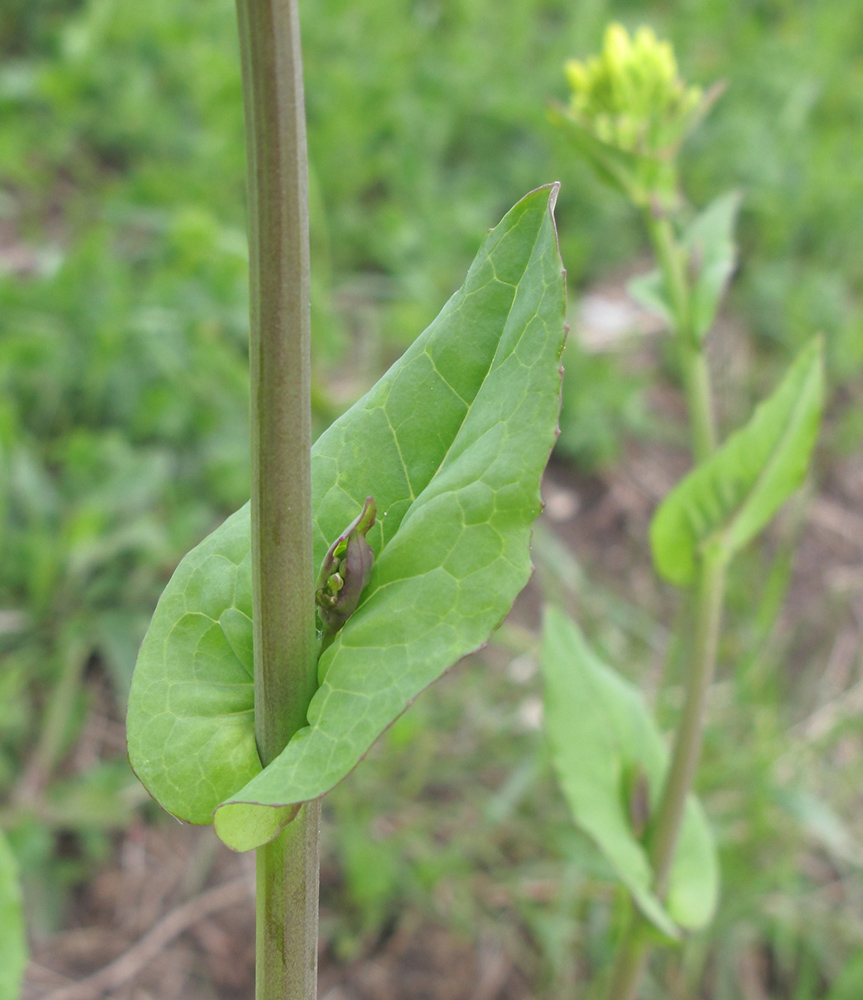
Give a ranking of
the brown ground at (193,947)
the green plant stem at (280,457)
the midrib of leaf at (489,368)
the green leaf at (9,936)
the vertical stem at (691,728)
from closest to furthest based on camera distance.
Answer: the green plant stem at (280,457) < the midrib of leaf at (489,368) < the green leaf at (9,936) < the vertical stem at (691,728) < the brown ground at (193,947)

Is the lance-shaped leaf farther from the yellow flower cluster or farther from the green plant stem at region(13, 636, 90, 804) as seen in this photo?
the green plant stem at region(13, 636, 90, 804)

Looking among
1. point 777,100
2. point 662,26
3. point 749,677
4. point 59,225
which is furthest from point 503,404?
point 662,26

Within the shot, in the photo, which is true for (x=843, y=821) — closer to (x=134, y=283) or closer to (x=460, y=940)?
(x=460, y=940)

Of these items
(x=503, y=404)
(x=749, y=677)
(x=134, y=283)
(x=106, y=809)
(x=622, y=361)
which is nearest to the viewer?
(x=503, y=404)

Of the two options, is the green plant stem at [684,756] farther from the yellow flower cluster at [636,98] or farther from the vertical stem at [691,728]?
the yellow flower cluster at [636,98]

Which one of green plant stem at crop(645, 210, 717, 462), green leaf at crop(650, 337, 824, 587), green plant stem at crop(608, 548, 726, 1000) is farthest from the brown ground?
green plant stem at crop(645, 210, 717, 462)

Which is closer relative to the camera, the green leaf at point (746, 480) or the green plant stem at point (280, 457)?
the green plant stem at point (280, 457)

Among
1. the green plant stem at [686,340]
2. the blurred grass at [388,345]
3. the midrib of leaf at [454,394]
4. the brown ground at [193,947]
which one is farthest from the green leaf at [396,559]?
the brown ground at [193,947]
